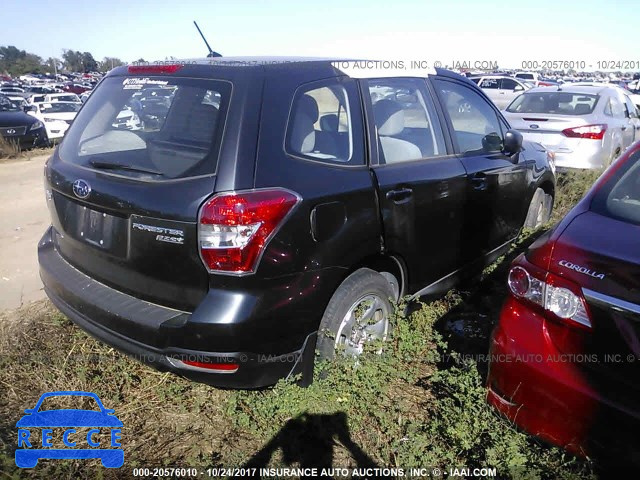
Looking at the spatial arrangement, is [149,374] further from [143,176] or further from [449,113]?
[449,113]

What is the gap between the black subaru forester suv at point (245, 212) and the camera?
90.4 inches

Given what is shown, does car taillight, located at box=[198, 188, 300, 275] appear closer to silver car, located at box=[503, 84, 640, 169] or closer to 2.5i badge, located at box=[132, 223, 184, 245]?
2.5i badge, located at box=[132, 223, 184, 245]

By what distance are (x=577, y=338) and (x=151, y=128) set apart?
2474mm

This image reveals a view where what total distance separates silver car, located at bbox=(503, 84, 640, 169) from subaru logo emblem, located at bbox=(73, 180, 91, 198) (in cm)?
718

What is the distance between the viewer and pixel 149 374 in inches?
121

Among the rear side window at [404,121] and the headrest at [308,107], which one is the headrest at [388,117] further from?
the headrest at [308,107]

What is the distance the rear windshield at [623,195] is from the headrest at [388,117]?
1269mm

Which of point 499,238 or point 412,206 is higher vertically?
point 412,206

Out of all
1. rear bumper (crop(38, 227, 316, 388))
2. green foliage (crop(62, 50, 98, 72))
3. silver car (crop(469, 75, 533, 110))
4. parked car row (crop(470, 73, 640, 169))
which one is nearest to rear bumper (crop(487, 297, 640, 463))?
rear bumper (crop(38, 227, 316, 388))

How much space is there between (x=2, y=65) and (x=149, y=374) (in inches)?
3733

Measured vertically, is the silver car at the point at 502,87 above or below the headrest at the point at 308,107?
below

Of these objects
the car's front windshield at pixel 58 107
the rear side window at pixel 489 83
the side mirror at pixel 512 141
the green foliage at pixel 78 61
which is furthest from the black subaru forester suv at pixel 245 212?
the green foliage at pixel 78 61

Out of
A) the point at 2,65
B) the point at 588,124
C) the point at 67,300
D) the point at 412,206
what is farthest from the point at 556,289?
the point at 2,65

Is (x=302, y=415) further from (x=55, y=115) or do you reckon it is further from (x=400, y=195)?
(x=55, y=115)
